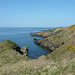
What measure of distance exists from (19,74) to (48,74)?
476cm

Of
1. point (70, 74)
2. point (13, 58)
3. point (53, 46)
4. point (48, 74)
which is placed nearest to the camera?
point (70, 74)

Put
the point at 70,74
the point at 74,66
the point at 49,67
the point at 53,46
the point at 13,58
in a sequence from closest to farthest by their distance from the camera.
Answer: the point at 70,74 < the point at 74,66 < the point at 49,67 < the point at 13,58 < the point at 53,46

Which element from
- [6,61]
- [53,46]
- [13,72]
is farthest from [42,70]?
[53,46]

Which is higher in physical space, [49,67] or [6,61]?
[49,67]

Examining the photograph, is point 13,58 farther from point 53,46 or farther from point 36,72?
point 53,46

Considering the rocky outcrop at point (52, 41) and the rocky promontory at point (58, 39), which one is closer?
the rocky promontory at point (58, 39)

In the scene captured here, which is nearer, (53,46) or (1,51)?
(1,51)

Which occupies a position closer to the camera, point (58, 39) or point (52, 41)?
point (58, 39)

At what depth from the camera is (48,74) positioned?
12477mm

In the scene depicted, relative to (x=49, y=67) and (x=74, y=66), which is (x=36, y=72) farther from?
(x=74, y=66)

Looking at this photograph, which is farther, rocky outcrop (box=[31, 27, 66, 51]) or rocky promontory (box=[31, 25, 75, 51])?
rocky outcrop (box=[31, 27, 66, 51])

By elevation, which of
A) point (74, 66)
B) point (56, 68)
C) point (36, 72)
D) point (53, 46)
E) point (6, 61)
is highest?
point (74, 66)

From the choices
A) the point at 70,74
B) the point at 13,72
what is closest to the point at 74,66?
the point at 70,74

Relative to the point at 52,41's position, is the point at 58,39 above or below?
above
